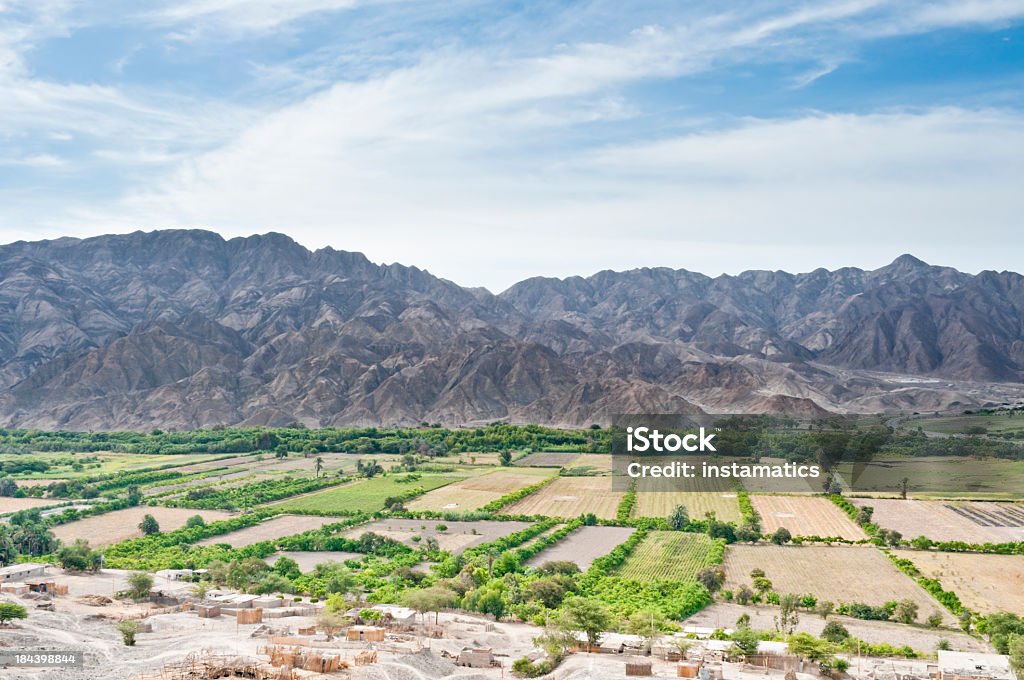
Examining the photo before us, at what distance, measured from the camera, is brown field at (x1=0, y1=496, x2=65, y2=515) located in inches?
2938

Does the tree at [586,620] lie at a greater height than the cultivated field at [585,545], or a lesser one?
greater

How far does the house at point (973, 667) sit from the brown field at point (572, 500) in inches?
1413

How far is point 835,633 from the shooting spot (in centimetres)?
3912

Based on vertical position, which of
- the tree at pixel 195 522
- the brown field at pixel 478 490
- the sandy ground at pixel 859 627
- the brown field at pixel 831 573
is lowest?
the sandy ground at pixel 859 627

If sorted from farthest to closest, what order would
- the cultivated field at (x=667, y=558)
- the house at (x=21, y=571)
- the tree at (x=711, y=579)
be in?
1. the cultivated field at (x=667, y=558)
2. the tree at (x=711, y=579)
3. the house at (x=21, y=571)

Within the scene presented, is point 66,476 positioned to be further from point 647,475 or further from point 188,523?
point 647,475

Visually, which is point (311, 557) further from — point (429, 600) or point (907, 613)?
point (907, 613)

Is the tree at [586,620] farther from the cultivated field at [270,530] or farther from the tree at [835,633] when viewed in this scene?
the cultivated field at [270,530]

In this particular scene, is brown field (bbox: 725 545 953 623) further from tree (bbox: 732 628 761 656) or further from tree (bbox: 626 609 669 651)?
tree (bbox: 732 628 761 656)

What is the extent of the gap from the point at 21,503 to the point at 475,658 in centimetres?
5947

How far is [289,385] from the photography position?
18088cm

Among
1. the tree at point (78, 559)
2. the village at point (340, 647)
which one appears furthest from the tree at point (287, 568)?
the tree at point (78, 559)

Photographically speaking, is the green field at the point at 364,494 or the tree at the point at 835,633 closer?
the tree at the point at 835,633

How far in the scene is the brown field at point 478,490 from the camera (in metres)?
75.3
